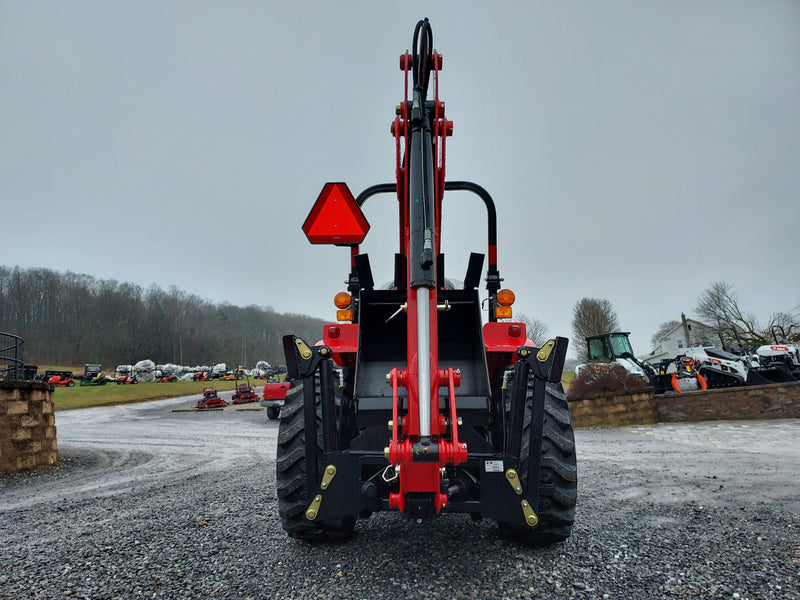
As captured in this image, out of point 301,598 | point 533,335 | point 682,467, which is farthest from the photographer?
point 533,335

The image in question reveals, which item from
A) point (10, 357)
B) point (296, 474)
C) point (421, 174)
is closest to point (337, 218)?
point (421, 174)

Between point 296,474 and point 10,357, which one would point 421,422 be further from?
point 10,357

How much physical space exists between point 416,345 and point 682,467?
17.2 ft

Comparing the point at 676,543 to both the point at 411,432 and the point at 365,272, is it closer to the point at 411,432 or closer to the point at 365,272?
the point at 411,432

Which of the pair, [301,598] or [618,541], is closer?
[301,598]

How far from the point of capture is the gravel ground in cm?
237

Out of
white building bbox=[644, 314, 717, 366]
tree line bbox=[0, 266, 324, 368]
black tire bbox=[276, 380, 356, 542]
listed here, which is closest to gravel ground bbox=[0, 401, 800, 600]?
black tire bbox=[276, 380, 356, 542]

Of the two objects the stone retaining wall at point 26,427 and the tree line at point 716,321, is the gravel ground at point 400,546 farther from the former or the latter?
the tree line at point 716,321

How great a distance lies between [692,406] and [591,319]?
27.0m

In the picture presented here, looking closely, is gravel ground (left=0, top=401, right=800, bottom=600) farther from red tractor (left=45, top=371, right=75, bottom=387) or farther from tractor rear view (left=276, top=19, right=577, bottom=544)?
red tractor (left=45, top=371, right=75, bottom=387)

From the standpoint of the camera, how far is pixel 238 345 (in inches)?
2699

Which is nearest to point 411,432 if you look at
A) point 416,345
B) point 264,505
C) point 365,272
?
point 416,345

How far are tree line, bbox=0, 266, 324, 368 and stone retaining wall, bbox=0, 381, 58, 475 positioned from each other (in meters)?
38.6

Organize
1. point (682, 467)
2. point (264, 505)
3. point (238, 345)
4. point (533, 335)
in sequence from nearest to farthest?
point (264, 505)
point (682, 467)
point (533, 335)
point (238, 345)
